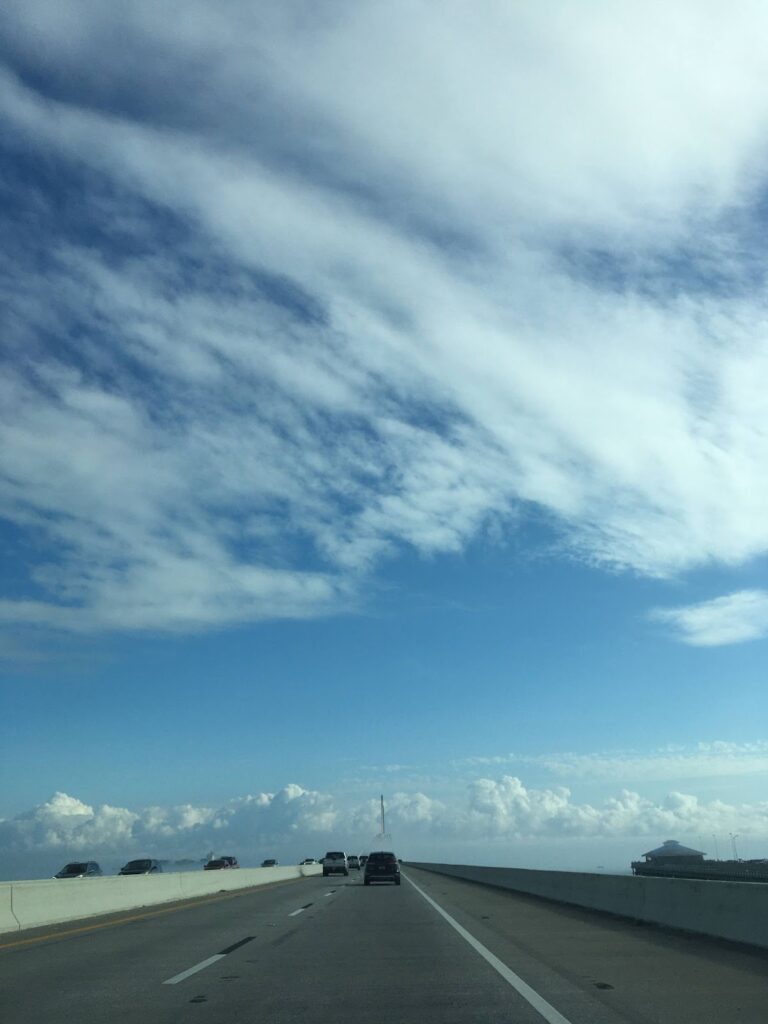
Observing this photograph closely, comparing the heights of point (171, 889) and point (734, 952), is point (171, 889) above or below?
above

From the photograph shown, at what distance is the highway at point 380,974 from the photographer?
32.1 feet

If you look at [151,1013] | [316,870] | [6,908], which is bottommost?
[151,1013]

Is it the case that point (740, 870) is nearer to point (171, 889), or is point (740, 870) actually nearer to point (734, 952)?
point (171, 889)

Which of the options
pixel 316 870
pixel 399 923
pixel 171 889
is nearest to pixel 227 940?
pixel 399 923

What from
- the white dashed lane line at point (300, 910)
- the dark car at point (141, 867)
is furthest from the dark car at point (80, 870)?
the white dashed lane line at point (300, 910)

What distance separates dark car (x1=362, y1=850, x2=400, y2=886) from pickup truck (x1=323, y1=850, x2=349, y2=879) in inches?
1035

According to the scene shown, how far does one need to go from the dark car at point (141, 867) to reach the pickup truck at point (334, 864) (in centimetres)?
2336

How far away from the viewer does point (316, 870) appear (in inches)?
3457

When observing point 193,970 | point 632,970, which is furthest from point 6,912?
point 632,970

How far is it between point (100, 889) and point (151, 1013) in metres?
18.3

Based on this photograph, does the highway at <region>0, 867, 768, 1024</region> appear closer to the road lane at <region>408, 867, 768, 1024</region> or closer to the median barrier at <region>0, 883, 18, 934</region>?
the road lane at <region>408, 867, 768, 1024</region>

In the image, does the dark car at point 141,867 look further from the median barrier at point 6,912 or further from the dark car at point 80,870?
the median barrier at point 6,912

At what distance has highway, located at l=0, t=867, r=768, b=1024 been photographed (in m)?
9.80

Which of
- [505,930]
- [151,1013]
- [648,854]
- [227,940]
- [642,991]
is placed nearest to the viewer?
[151,1013]
